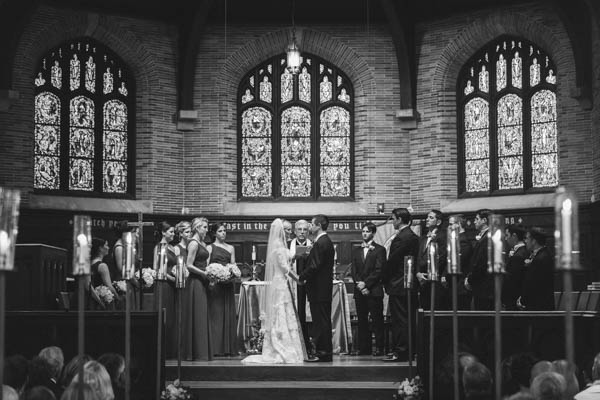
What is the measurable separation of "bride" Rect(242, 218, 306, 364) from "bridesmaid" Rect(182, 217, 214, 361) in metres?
0.75

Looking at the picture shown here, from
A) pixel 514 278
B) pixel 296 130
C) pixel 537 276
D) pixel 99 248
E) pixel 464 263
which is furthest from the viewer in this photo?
pixel 296 130

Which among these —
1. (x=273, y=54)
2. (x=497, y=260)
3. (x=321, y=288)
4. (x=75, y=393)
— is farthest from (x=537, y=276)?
(x=273, y=54)

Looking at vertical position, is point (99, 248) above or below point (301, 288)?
above

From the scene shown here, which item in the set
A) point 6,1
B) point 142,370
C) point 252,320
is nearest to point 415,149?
point 252,320

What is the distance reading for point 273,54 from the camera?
849 inches

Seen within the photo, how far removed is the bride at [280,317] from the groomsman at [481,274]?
7.65ft

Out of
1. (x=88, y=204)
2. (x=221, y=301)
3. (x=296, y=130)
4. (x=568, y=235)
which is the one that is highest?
(x=296, y=130)

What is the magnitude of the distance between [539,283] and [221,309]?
4.37 m

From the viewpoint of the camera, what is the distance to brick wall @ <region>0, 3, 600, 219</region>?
68.5ft

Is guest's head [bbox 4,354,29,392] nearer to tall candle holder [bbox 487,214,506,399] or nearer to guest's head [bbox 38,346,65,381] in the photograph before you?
guest's head [bbox 38,346,65,381]

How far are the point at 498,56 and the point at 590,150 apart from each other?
2.72 metres

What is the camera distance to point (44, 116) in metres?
20.3

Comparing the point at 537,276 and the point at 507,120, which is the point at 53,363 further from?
the point at 507,120

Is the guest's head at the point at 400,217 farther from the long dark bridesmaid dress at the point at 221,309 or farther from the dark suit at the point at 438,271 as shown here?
the long dark bridesmaid dress at the point at 221,309
